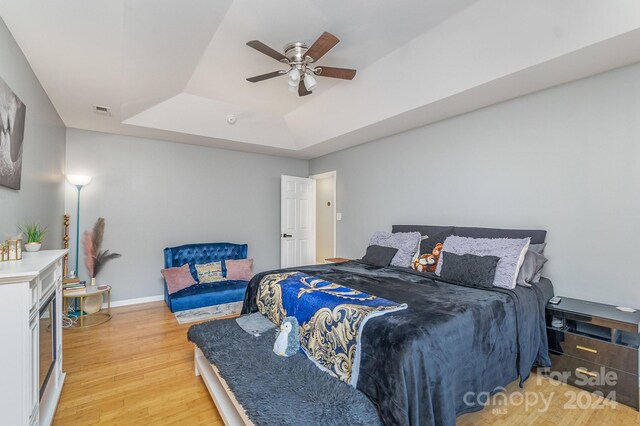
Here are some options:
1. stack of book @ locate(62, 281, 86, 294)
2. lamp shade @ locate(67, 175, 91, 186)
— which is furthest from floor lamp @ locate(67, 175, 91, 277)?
stack of book @ locate(62, 281, 86, 294)

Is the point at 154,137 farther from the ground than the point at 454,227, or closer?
farther from the ground

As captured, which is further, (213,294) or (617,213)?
(213,294)

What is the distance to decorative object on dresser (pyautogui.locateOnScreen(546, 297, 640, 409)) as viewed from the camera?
6.86ft

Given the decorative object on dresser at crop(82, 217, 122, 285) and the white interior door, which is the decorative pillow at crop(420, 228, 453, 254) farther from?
the decorative object on dresser at crop(82, 217, 122, 285)

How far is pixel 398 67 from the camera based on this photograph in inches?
121

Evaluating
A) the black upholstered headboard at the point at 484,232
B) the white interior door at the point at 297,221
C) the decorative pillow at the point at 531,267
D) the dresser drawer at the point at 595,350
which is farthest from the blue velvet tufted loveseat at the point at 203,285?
the dresser drawer at the point at 595,350

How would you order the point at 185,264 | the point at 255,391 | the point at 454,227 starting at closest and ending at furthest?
the point at 255,391
the point at 454,227
the point at 185,264

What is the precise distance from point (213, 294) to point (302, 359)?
94.1 inches

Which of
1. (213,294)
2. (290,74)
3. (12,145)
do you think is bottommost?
(213,294)

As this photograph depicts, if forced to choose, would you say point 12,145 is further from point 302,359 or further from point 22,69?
point 302,359

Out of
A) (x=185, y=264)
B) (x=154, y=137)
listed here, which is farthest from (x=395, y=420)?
(x=154, y=137)

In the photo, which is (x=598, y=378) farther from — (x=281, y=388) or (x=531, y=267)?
(x=281, y=388)

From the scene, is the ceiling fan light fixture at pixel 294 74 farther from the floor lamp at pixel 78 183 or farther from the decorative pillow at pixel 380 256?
the floor lamp at pixel 78 183

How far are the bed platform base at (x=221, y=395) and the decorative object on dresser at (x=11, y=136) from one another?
1807 millimetres
